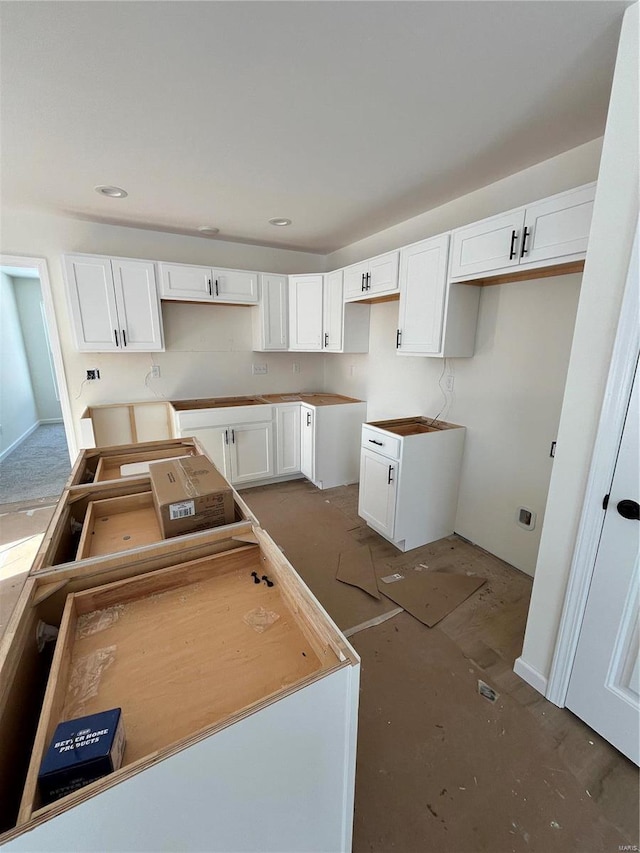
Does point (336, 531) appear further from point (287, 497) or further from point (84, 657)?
point (84, 657)

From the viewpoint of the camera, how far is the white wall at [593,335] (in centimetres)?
115

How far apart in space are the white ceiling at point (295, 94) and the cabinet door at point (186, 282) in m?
0.71

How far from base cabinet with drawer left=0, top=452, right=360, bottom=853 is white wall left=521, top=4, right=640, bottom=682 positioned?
114cm

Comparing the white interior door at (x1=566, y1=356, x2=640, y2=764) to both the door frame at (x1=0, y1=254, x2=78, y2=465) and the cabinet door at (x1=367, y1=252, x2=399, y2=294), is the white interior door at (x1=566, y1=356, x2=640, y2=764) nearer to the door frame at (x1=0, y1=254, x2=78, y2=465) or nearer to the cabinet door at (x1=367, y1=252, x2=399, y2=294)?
the cabinet door at (x1=367, y1=252, x2=399, y2=294)

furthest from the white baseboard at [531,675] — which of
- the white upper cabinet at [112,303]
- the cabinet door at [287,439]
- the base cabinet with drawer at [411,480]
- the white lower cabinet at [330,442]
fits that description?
the white upper cabinet at [112,303]

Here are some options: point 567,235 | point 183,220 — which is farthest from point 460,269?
→ point 183,220

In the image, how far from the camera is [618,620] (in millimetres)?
1328

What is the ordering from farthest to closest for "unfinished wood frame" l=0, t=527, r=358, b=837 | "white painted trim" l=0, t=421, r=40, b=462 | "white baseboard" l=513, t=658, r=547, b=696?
"white painted trim" l=0, t=421, r=40, b=462
"white baseboard" l=513, t=658, r=547, b=696
"unfinished wood frame" l=0, t=527, r=358, b=837

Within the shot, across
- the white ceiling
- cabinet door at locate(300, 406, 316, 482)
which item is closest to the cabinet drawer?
cabinet door at locate(300, 406, 316, 482)

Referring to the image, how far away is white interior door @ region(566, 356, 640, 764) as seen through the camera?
4.13 ft

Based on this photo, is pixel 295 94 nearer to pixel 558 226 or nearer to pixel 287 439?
pixel 558 226

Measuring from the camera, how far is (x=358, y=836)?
114 centimetres

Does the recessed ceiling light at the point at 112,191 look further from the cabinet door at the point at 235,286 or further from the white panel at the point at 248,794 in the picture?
the white panel at the point at 248,794

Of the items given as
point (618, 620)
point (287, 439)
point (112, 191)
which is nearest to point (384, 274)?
point (287, 439)
